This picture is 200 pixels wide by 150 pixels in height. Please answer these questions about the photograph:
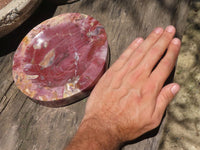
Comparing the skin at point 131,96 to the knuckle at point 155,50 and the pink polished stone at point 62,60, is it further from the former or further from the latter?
the pink polished stone at point 62,60

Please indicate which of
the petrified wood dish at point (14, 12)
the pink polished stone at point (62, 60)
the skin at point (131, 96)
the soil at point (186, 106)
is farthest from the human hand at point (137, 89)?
the soil at point (186, 106)

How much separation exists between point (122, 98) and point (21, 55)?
77cm

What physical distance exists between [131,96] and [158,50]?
33cm

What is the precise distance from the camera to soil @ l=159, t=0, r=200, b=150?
2.14 meters

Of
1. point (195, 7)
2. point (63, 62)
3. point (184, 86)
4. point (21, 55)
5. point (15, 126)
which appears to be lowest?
point (184, 86)

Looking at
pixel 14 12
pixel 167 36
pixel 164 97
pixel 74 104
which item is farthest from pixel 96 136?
pixel 14 12

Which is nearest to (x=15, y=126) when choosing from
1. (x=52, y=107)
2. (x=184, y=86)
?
(x=52, y=107)

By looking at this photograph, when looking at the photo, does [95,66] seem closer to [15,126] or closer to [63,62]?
[63,62]

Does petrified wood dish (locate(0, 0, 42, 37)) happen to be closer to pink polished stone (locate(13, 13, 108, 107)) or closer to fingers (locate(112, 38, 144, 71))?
pink polished stone (locate(13, 13, 108, 107))

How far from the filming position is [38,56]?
159 centimetres

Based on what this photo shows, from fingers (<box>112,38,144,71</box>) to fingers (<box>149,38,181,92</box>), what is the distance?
0.21 m

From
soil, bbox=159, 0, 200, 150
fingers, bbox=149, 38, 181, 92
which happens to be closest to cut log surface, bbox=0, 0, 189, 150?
fingers, bbox=149, 38, 181, 92

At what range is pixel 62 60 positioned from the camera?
61.7 inches

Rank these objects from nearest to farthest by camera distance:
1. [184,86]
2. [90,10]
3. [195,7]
A: [90,10] < [184,86] < [195,7]
